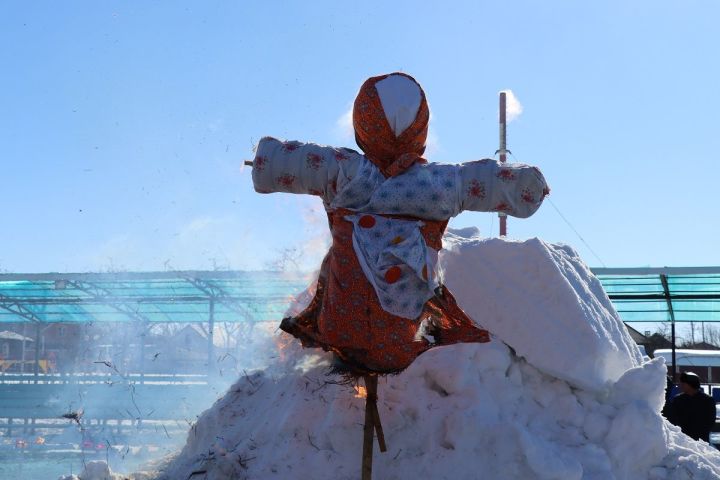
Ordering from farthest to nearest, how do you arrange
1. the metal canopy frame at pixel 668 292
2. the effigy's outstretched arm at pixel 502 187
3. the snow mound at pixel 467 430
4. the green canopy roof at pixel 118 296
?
the green canopy roof at pixel 118 296, the metal canopy frame at pixel 668 292, the snow mound at pixel 467 430, the effigy's outstretched arm at pixel 502 187

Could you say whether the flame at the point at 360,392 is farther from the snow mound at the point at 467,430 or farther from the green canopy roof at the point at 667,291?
the green canopy roof at the point at 667,291

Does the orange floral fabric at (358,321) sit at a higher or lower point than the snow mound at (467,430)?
higher

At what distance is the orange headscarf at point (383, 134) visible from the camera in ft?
9.20

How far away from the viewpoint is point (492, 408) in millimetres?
3129

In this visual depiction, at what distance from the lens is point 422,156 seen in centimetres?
293


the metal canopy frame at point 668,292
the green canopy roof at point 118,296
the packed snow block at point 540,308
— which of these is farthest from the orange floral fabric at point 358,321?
the metal canopy frame at point 668,292

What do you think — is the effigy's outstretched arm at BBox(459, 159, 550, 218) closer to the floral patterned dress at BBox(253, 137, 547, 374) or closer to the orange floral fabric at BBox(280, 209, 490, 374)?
the floral patterned dress at BBox(253, 137, 547, 374)

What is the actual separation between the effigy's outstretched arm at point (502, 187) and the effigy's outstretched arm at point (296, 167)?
0.43 meters

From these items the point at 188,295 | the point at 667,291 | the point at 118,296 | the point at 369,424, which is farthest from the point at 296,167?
the point at 118,296

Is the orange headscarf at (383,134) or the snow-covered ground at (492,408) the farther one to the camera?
the snow-covered ground at (492,408)

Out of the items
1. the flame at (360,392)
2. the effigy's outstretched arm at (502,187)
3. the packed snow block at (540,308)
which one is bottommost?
the flame at (360,392)


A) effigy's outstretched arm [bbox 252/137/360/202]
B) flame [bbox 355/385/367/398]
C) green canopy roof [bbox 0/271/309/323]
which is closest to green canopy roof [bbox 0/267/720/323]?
green canopy roof [bbox 0/271/309/323]

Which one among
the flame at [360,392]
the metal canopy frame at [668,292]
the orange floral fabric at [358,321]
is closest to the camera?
the orange floral fabric at [358,321]

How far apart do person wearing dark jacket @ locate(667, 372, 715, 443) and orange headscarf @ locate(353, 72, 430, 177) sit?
4.19 meters
